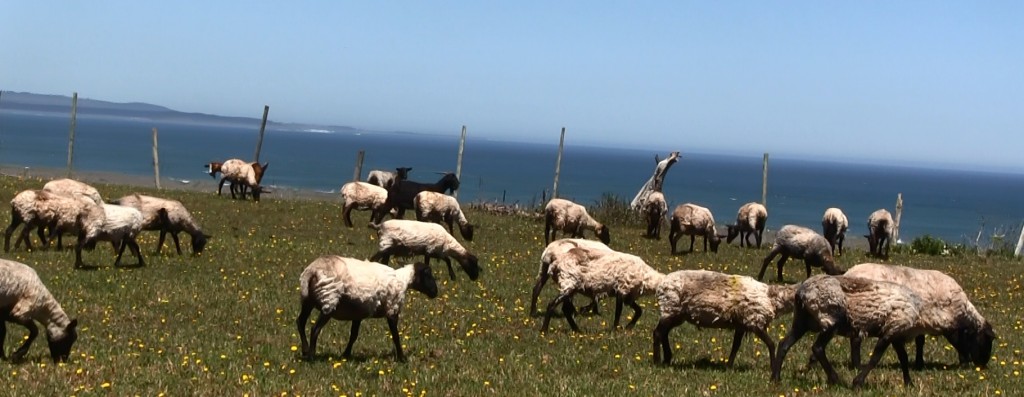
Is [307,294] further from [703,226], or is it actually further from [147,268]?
[703,226]

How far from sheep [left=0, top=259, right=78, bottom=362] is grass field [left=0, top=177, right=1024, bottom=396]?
0.18 metres

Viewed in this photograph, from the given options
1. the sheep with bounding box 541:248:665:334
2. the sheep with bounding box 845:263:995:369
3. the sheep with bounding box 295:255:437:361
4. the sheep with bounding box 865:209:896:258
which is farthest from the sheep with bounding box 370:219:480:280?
the sheep with bounding box 865:209:896:258

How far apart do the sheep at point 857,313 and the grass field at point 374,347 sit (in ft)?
1.22

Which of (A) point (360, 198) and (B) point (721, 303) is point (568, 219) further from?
(B) point (721, 303)

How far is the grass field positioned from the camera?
954 centimetres

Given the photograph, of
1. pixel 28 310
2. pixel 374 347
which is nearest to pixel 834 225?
pixel 374 347

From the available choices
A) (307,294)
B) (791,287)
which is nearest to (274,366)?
(307,294)

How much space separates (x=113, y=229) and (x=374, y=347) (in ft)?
24.8

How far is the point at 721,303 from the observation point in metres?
10.9

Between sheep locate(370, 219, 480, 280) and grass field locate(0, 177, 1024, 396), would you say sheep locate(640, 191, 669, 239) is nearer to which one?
grass field locate(0, 177, 1024, 396)

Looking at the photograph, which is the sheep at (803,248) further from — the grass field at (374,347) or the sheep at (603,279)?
the sheep at (603,279)

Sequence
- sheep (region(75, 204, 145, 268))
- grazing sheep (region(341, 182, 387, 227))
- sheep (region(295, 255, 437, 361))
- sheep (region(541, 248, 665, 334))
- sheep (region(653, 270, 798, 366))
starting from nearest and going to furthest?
sheep (region(295, 255, 437, 361))
sheep (region(653, 270, 798, 366))
sheep (region(541, 248, 665, 334))
sheep (region(75, 204, 145, 268))
grazing sheep (region(341, 182, 387, 227))

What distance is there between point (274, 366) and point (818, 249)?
41.3ft

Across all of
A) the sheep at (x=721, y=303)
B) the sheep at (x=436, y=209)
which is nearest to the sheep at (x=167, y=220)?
the sheep at (x=436, y=209)
